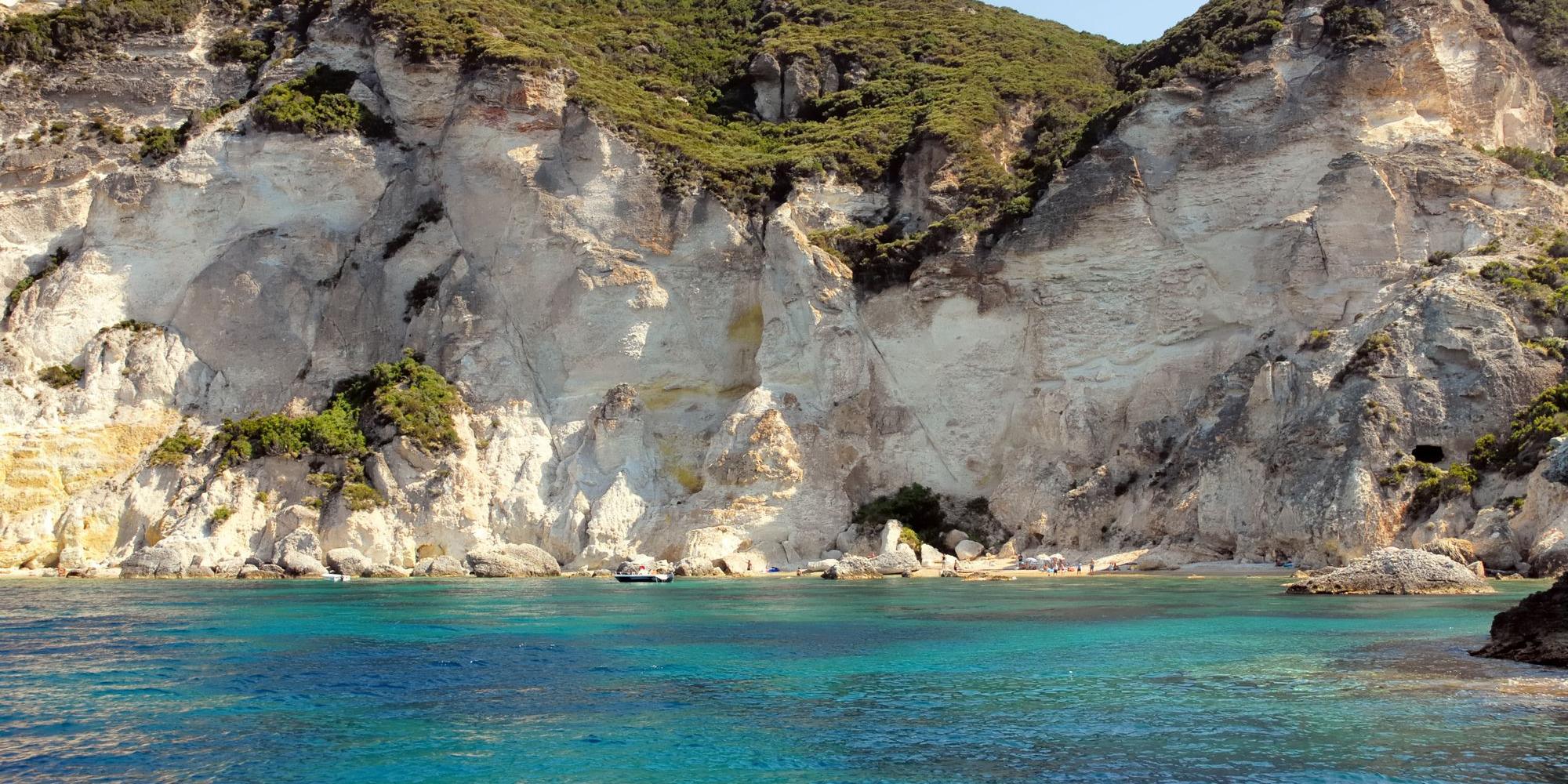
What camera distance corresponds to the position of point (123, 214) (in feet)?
167

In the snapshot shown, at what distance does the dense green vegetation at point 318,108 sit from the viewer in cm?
5284

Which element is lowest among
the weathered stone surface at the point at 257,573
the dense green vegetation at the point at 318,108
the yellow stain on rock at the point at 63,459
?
the weathered stone surface at the point at 257,573

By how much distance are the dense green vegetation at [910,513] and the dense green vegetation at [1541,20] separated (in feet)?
104

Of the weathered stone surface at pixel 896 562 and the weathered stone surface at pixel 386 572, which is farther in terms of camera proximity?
the weathered stone surface at pixel 386 572

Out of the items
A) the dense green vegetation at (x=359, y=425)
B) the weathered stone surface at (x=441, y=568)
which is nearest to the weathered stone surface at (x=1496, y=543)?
the weathered stone surface at (x=441, y=568)

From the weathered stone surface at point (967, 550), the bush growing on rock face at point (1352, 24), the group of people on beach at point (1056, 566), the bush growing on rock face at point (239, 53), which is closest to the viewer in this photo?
the group of people on beach at point (1056, 566)

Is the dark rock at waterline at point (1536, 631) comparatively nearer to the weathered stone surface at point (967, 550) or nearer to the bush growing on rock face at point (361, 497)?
the weathered stone surface at point (967, 550)

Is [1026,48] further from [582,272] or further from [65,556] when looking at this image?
[65,556]

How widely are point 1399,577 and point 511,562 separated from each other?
28.0 meters

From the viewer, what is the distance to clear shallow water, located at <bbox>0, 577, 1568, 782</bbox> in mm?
11664

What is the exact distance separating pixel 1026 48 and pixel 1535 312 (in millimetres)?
33683

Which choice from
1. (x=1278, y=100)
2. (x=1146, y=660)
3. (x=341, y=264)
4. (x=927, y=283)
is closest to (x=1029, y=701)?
(x=1146, y=660)

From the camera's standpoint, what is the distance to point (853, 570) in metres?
39.1

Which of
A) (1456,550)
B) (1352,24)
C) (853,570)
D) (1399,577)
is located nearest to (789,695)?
(1399,577)
